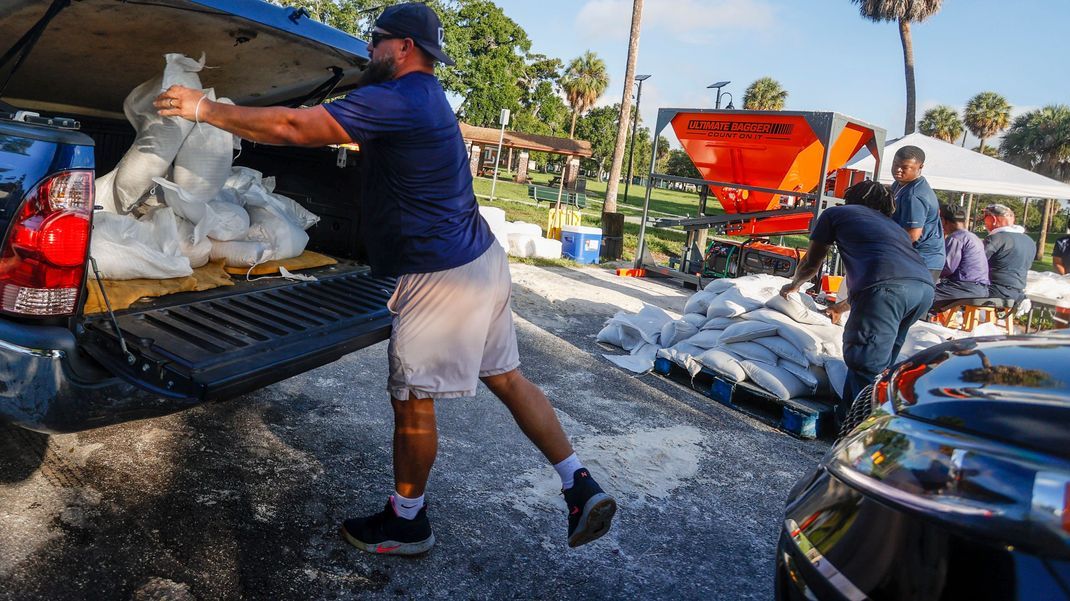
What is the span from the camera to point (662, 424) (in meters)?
4.36

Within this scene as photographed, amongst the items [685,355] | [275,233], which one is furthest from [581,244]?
[275,233]

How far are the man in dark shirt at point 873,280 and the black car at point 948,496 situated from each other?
222cm

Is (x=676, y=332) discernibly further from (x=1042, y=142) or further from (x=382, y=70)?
(x=1042, y=142)

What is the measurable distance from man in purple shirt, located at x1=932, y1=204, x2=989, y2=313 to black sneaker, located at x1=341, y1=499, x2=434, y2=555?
6.63 metres

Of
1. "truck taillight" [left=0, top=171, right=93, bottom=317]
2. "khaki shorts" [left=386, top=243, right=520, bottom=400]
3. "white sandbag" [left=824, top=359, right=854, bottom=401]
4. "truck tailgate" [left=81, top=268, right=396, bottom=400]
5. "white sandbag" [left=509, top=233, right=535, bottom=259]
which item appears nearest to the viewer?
"truck taillight" [left=0, top=171, right=93, bottom=317]

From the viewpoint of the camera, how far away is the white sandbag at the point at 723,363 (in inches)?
193

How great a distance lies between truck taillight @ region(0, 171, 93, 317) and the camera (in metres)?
2.11

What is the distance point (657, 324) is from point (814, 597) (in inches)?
181

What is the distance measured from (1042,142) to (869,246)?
2092 inches

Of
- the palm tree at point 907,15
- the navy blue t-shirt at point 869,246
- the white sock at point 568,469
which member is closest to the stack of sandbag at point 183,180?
the white sock at point 568,469

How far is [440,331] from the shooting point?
97.2 inches

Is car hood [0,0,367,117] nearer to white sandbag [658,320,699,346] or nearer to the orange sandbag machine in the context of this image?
white sandbag [658,320,699,346]

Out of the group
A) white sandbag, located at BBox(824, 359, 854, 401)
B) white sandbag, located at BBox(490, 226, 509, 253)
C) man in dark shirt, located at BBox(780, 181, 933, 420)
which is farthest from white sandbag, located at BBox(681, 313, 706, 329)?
white sandbag, located at BBox(490, 226, 509, 253)

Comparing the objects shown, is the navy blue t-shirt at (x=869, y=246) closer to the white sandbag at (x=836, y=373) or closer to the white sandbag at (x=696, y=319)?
the white sandbag at (x=836, y=373)
